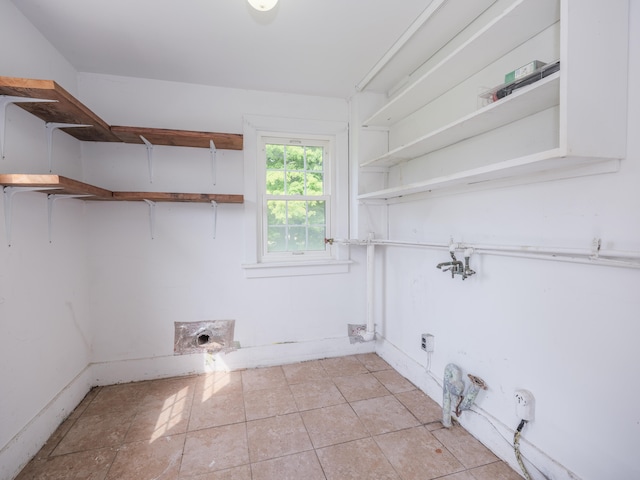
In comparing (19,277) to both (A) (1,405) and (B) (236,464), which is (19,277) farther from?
(B) (236,464)

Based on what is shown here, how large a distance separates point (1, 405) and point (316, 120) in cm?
276

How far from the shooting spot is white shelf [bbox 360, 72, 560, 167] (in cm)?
117

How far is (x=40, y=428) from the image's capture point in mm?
1717

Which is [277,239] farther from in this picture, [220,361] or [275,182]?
[220,361]

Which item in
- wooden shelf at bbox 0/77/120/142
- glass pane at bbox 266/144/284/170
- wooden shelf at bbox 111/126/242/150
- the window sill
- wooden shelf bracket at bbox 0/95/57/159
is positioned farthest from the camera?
glass pane at bbox 266/144/284/170

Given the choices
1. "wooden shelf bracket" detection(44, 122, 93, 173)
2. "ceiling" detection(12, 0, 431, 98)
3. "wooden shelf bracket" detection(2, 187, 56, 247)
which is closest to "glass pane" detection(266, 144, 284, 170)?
"ceiling" detection(12, 0, 431, 98)

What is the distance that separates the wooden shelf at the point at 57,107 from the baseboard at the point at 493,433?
8.96 ft

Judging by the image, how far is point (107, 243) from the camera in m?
2.37

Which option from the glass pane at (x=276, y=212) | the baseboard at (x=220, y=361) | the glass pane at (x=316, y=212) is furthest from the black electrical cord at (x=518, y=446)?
the glass pane at (x=276, y=212)

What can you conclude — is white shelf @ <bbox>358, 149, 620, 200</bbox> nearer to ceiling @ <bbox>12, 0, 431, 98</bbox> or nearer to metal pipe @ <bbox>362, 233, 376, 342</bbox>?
ceiling @ <bbox>12, 0, 431, 98</bbox>

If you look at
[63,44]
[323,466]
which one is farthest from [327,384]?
[63,44]

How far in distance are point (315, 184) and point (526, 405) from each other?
2.20 metres

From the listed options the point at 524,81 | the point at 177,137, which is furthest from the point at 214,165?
the point at 524,81

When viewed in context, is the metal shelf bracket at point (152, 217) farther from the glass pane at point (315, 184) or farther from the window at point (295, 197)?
the glass pane at point (315, 184)
